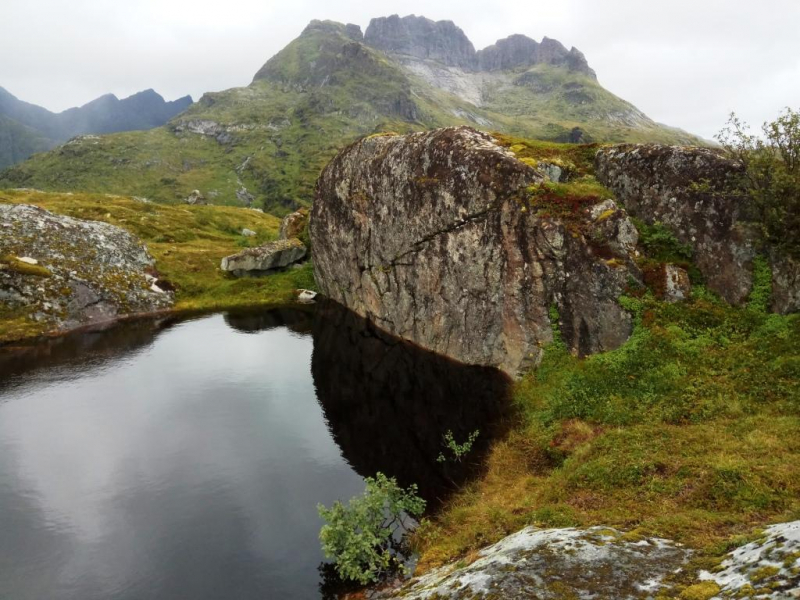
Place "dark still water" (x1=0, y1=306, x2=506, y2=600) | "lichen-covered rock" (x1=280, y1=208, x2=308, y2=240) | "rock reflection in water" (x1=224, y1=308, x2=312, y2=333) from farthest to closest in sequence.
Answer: "lichen-covered rock" (x1=280, y1=208, x2=308, y2=240)
"rock reflection in water" (x1=224, y1=308, x2=312, y2=333)
"dark still water" (x1=0, y1=306, x2=506, y2=600)

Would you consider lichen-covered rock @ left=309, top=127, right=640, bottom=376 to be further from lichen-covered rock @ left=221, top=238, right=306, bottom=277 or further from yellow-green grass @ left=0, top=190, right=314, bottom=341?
lichen-covered rock @ left=221, top=238, right=306, bottom=277

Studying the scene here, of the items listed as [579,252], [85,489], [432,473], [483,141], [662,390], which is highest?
[483,141]

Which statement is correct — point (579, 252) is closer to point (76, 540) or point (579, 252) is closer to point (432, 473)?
point (432, 473)

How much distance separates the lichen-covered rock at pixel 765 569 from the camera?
8.78 m

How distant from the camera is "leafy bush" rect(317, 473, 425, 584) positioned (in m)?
19.8

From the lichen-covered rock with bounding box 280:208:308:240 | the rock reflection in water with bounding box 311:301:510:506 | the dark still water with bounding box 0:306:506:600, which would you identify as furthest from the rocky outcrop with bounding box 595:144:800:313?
the lichen-covered rock with bounding box 280:208:308:240

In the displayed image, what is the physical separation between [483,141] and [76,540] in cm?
4375

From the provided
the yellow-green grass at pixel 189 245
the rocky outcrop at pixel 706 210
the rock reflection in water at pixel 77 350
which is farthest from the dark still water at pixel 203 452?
the yellow-green grass at pixel 189 245

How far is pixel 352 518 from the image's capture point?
2111 cm

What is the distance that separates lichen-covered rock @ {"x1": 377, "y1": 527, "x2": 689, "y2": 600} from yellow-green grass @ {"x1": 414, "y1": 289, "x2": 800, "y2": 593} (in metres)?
0.98

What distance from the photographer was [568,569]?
41.4ft

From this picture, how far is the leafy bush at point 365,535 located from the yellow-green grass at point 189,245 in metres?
56.9

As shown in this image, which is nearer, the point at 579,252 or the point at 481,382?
the point at 579,252

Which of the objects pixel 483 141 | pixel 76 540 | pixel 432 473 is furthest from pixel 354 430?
pixel 483 141
